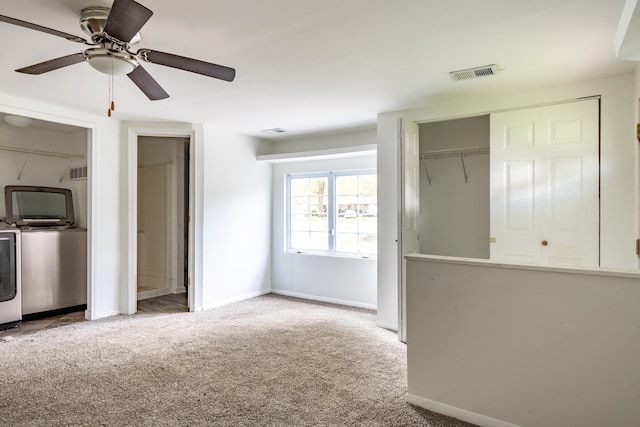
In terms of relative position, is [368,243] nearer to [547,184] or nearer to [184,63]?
[547,184]

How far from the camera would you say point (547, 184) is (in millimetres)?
3061

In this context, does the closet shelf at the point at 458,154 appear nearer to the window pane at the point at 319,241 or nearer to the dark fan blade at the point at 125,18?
the window pane at the point at 319,241

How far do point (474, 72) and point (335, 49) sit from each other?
1.13 meters

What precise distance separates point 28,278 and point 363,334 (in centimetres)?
381

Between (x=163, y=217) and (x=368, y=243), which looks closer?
(x=368, y=243)

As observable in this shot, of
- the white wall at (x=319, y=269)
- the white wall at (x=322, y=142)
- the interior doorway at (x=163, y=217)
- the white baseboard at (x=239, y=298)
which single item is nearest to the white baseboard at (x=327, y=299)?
the white wall at (x=319, y=269)

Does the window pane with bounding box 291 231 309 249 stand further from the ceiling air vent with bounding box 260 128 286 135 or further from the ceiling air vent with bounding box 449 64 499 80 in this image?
the ceiling air vent with bounding box 449 64 499 80

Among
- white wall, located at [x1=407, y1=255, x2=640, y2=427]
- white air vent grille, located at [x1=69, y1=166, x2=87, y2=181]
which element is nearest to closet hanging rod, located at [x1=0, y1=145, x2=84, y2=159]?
white air vent grille, located at [x1=69, y1=166, x2=87, y2=181]

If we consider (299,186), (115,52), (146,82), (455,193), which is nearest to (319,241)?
(299,186)

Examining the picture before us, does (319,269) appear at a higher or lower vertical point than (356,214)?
lower

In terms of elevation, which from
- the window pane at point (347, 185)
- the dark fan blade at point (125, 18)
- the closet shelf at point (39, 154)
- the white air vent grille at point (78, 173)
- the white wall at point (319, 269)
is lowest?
the white wall at point (319, 269)

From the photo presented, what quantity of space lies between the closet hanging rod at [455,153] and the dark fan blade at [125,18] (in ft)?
10.7

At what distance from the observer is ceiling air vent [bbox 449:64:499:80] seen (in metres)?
2.68

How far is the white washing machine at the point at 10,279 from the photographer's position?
3.78 m
